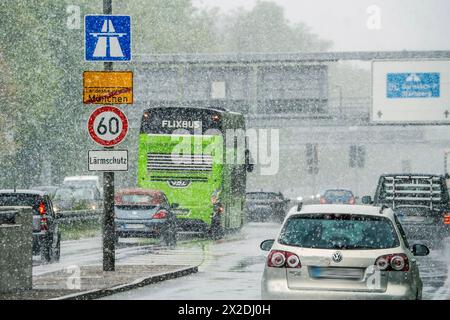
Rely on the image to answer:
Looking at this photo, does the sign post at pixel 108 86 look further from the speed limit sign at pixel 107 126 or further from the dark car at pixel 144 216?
the dark car at pixel 144 216

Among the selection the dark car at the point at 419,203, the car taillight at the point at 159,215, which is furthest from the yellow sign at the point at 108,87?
the car taillight at the point at 159,215

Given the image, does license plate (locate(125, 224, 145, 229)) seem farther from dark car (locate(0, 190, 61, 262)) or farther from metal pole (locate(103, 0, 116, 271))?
metal pole (locate(103, 0, 116, 271))

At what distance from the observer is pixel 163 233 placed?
31.9m

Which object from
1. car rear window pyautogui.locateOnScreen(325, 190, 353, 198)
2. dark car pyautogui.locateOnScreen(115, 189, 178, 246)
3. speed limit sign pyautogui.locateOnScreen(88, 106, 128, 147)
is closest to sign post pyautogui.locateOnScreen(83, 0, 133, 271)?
speed limit sign pyautogui.locateOnScreen(88, 106, 128, 147)

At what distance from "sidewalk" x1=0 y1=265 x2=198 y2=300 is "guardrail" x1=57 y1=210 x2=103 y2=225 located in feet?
48.7

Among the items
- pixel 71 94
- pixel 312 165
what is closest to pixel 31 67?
pixel 71 94

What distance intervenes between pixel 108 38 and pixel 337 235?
320 inches

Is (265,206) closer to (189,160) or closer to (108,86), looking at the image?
(189,160)

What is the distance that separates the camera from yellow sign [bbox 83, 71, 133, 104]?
20.0 m

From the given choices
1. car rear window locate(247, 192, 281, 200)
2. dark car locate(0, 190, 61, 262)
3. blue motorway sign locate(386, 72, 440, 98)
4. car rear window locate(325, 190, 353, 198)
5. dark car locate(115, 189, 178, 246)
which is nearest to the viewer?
dark car locate(0, 190, 61, 262)

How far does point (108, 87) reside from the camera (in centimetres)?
2008

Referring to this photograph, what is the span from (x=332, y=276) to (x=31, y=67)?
149ft

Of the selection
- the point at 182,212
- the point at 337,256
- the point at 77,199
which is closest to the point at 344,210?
the point at 337,256

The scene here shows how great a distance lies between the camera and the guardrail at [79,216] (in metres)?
37.5
